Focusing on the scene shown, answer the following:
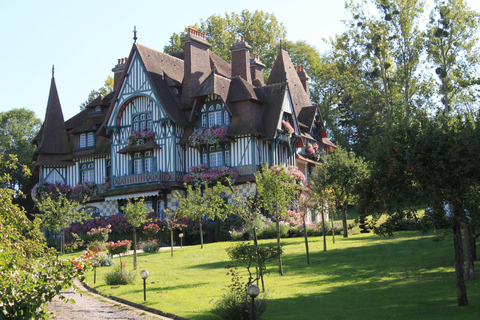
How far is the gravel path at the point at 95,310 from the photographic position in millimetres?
15150

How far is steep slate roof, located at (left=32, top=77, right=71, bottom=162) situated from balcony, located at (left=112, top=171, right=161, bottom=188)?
666cm

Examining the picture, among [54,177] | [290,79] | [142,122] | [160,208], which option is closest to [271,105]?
[290,79]

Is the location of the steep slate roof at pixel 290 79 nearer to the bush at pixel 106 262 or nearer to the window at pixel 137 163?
the window at pixel 137 163

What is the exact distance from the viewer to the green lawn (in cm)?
1503

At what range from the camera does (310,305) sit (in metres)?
15.7

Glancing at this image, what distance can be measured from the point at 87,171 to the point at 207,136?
11.8 metres

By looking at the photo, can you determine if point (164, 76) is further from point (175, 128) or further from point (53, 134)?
point (53, 134)

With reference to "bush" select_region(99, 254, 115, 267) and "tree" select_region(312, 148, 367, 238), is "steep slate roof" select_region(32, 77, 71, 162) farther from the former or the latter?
"tree" select_region(312, 148, 367, 238)

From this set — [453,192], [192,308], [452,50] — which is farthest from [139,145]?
[453,192]

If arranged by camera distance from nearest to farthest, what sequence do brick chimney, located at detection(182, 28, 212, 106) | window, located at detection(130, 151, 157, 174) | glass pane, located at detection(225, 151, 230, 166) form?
glass pane, located at detection(225, 151, 230, 166), window, located at detection(130, 151, 157, 174), brick chimney, located at detection(182, 28, 212, 106)

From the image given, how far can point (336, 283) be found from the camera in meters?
19.0

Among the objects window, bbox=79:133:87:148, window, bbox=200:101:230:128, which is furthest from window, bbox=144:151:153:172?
window, bbox=79:133:87:148

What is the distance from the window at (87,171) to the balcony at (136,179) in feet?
13.3

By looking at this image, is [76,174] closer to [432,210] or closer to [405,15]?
[405,15]
